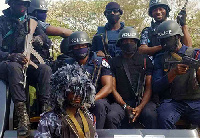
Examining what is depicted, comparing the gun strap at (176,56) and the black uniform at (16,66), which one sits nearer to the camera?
the black uniform at (16,66)

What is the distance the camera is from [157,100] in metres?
4.48

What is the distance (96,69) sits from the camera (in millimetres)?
4582

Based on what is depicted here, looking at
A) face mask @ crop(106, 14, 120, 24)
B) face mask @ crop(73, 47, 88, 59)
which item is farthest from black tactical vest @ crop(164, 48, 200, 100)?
face mask @ crop(106, 14, 120, 24)

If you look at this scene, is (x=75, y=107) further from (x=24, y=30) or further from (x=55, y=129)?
(x=24, y=30)

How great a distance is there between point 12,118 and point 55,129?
109 centimetres

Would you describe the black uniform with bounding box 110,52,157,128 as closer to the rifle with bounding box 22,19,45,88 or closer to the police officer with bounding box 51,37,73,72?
the police officer with bounding box 51,37,73,72

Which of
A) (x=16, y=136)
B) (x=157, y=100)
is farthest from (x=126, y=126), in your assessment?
(x=16, y=136)

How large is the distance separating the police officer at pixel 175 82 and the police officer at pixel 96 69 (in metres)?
0.69

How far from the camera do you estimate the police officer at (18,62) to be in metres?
3.74

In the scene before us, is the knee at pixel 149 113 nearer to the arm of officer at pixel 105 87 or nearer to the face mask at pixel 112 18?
the arm of officer at pixel 105 87

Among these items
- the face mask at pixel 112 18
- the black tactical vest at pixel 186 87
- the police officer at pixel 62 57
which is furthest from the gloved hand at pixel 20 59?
the face mask at pixel 112 18

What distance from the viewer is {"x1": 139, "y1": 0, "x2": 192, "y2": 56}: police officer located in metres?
5.04

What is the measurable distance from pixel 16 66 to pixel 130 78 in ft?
5.34

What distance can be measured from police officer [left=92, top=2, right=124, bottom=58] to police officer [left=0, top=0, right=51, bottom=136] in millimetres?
1327
